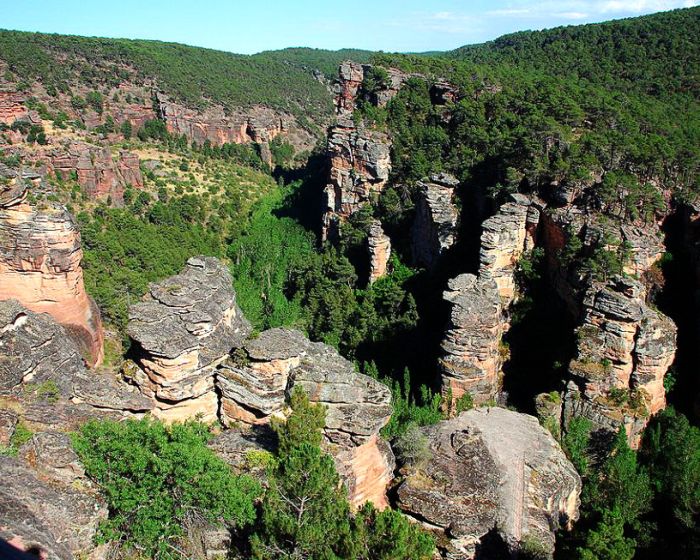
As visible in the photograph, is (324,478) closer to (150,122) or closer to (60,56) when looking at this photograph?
(150,122)

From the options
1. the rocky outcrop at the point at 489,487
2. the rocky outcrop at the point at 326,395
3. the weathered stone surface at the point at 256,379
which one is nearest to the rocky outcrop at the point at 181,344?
the weathered stone surface at the point at 256,379

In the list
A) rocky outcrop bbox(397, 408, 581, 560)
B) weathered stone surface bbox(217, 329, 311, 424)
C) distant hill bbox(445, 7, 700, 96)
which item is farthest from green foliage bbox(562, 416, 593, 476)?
distant hill bbox(445, 7, 700, 96)

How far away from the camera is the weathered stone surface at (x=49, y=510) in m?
11.8

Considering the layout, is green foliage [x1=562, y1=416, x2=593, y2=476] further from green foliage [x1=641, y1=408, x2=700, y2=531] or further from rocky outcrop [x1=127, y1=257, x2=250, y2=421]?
rocky outcrop [x1=127, y1=257, x2=250, y2=421]

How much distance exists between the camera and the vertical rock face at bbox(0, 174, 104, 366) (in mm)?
22953

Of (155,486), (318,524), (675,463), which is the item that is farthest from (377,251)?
(155,486)

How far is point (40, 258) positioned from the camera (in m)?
23.2

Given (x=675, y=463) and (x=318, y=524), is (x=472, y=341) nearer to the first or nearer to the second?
(x=675, y=463)

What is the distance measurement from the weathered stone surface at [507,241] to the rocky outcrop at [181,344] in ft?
63.0

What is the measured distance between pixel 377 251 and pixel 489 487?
30650 mm

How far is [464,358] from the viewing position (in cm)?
3002

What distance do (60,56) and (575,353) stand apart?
3507 inches

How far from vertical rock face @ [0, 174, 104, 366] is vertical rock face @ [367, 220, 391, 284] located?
88.7ft

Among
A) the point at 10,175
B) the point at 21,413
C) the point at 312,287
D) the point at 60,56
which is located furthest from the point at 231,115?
the point at 21,413
